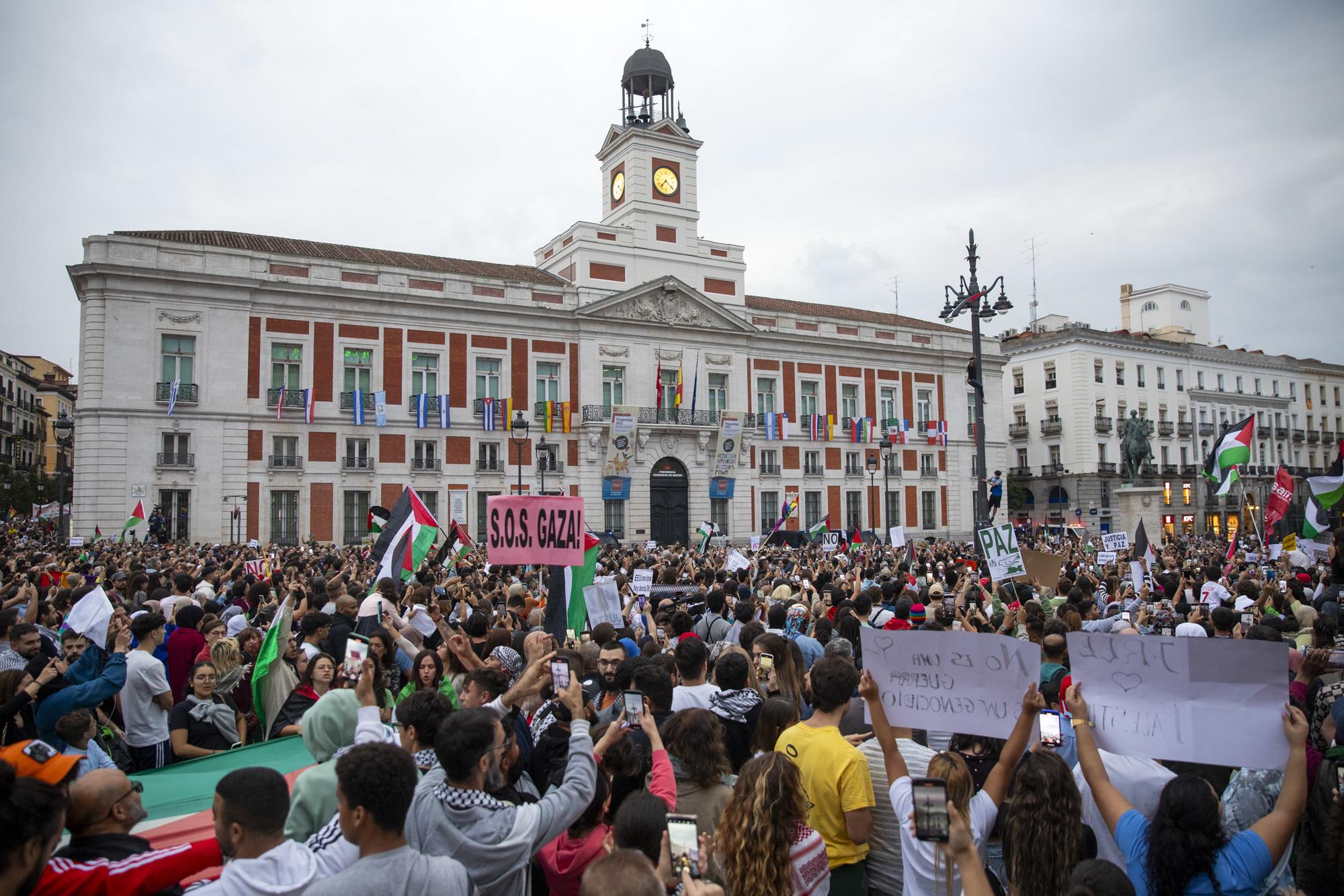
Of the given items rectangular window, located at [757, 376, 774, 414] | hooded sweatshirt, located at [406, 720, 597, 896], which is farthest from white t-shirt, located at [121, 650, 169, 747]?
rectangular window, located at [757, 376, 774, 414]

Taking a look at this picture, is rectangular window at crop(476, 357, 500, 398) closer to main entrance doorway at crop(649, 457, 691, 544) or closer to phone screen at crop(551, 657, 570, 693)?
main entrance doorway at crop(649, 457, 691, 544)

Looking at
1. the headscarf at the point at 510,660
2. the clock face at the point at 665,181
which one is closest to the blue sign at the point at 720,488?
the clock face at the point at 665,181

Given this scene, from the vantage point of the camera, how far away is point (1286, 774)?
3457 millimetres

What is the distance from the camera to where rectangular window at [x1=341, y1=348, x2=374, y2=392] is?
36438 millimetres

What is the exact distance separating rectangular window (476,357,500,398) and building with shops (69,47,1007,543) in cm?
10

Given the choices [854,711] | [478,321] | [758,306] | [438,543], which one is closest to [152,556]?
[438,543]

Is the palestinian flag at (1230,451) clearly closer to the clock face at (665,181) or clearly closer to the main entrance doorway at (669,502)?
the main entrance doorway at (669,502)

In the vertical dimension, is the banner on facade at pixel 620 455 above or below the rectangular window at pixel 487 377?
below

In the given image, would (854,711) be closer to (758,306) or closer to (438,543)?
(438,543)

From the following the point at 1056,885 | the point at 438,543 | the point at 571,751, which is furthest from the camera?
the point at 438,543

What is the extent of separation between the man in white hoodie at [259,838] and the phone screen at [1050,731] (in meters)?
3.08

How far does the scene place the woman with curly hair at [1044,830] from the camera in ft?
11.3

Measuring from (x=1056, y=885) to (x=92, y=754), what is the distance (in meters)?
5.19

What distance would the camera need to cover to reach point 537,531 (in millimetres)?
8758
